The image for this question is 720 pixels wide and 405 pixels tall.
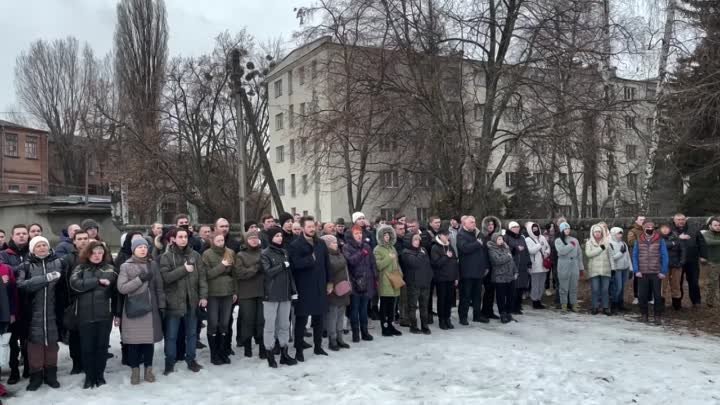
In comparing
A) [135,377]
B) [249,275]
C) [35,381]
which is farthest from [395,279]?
[35,381]

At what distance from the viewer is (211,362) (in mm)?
7340

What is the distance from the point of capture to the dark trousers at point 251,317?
745 cm

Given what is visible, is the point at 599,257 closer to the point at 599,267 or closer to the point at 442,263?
the point at 599,267

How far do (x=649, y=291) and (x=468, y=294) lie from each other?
316 cm

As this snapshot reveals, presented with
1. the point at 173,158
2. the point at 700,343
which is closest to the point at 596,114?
the point at 700,343

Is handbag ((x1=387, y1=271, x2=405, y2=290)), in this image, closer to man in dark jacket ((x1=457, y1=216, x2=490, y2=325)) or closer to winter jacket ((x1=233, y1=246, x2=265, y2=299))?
man in dark jacket ((x1=457, y1=216, x2=490, y2=325))

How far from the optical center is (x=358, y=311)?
8.58m

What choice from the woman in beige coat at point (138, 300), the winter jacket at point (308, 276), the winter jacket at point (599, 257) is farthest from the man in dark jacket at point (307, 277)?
the winter jacket at point (599, 257)

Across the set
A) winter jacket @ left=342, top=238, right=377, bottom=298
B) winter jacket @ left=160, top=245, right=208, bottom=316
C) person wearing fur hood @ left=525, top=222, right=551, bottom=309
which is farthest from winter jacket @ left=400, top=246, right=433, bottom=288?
winter jacket @ left=160, top=245, right=208, bottom=316

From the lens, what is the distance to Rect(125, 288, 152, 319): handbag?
20.9 feet

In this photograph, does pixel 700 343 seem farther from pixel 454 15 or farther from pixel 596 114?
pixel 454 15

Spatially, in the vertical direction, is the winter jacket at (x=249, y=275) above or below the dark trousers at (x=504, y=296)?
above

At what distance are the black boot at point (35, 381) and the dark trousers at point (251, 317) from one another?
237 centimetres

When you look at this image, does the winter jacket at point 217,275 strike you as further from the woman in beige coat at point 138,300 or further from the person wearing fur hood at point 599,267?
the person wearing fur hood at point 599,267
